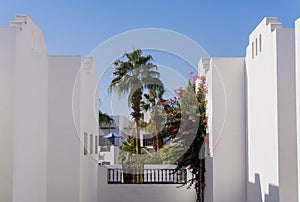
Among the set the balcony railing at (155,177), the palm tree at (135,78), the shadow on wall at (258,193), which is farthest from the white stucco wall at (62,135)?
the palm tree at (135,78)

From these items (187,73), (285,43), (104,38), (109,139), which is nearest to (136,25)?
(104,38)

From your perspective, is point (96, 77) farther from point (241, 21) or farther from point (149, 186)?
point (241, 21)

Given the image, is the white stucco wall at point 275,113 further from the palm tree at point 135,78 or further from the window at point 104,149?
the window at point 104,149

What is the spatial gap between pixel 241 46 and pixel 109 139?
395 inches

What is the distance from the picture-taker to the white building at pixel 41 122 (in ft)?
24.4

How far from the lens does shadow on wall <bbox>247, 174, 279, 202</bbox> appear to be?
23.9 feet

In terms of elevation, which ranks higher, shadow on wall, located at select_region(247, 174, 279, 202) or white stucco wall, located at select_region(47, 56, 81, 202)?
white stucco wall, located at select_region(47, 56, 81, 202)

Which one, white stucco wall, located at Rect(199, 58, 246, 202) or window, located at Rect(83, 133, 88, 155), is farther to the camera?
window, located at Rect(83, 133, 88, 155)

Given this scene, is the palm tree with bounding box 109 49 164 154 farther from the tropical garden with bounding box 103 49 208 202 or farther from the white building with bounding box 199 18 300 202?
the white building with bounding box 199 18 300 202

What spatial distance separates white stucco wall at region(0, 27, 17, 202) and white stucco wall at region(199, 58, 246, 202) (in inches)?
176

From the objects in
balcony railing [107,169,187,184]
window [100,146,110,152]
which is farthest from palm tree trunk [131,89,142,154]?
balcony railing [107,169,187,184]

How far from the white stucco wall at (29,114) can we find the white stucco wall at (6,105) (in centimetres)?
8

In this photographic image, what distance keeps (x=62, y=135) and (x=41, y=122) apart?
0.75m

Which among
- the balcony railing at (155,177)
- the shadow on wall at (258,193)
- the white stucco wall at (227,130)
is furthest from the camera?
the balcony railing at (155,177)
